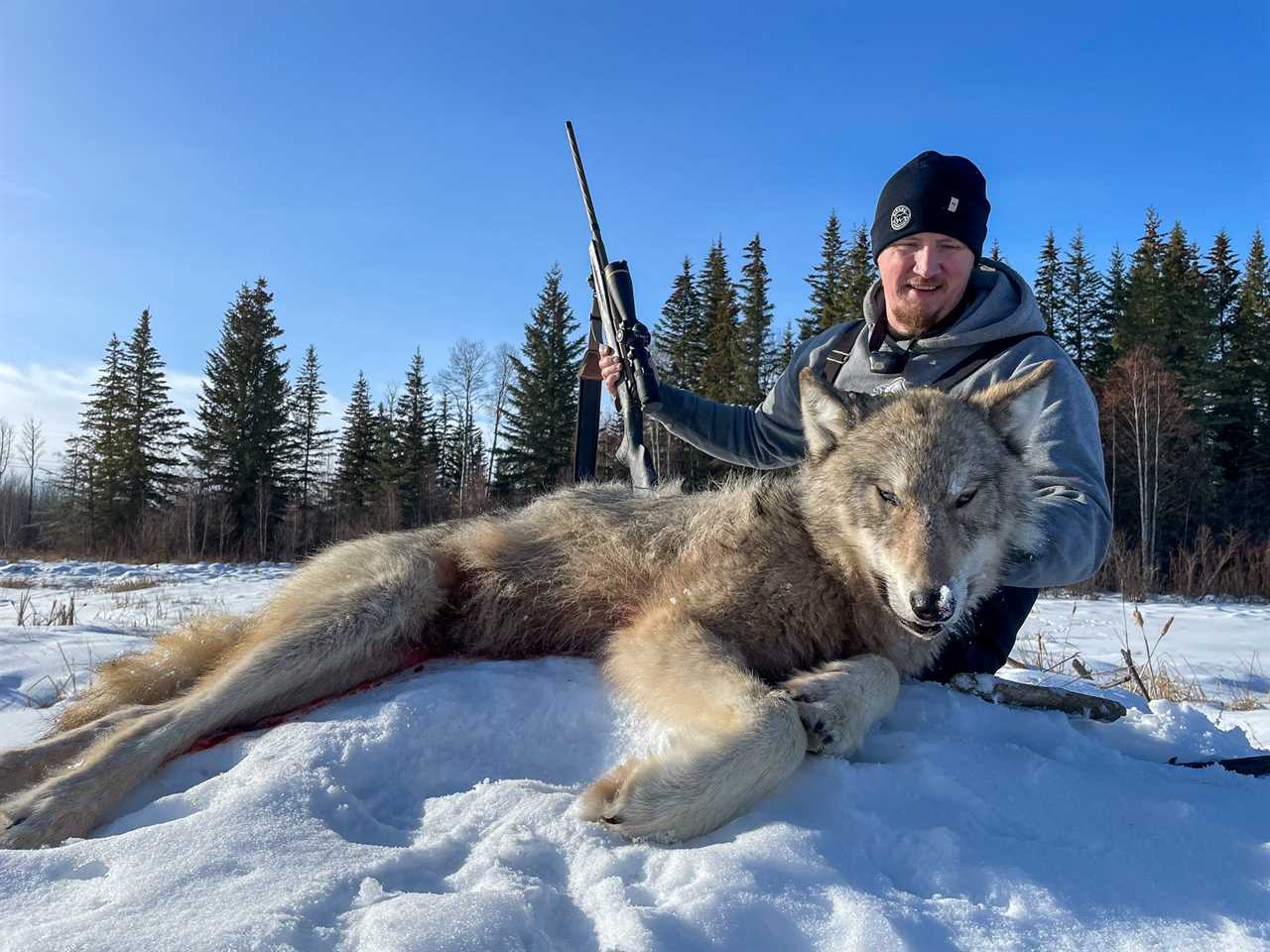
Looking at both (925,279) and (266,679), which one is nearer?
(266,679)

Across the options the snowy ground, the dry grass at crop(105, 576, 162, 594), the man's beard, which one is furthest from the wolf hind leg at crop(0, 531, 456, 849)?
the dry grass at crop(105, 576, 162, 594)

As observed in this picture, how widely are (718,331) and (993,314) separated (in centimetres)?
3645

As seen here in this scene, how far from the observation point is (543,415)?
35688mm

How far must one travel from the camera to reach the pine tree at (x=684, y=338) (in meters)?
41.2

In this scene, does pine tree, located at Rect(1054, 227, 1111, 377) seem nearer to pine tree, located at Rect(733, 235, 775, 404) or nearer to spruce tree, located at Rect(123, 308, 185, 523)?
pine tree, located at Rect(733, 235, 775, 404)

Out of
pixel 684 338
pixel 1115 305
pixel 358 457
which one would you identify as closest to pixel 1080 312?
pixel 1115 305

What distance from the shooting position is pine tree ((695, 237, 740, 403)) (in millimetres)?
38500

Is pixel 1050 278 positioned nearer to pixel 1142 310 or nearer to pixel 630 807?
pixel 1142 310

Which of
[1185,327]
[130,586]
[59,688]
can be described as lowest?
[130,586]

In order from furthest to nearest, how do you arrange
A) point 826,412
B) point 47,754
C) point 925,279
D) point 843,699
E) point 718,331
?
point 718,331, point 925,279, point 826,412, point 47,754, point 843,699

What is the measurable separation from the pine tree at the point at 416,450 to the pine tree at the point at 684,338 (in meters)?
13.7

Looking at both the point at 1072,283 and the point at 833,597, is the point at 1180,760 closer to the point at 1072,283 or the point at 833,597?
the point at 833,597

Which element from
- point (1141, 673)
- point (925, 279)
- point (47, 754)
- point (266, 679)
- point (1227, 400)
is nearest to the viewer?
point (47, 754)

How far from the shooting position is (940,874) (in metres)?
1.91
